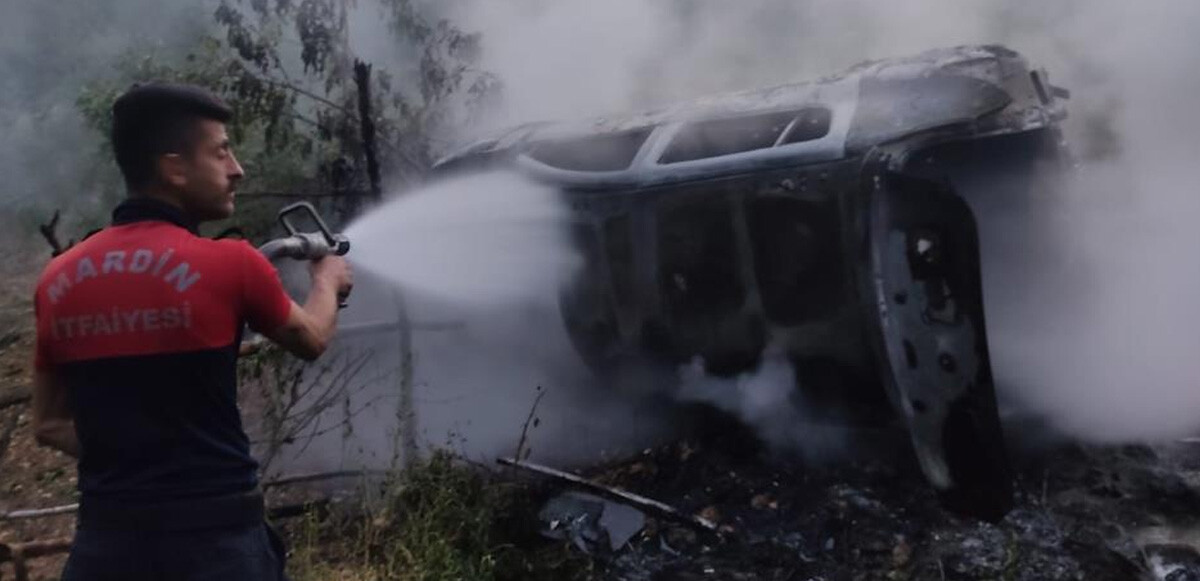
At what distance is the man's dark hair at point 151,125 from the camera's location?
84.5 inches

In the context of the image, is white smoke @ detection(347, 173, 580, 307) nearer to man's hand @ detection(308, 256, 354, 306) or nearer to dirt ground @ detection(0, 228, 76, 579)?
dirt ground @ detection(0, 228, 76, 579)

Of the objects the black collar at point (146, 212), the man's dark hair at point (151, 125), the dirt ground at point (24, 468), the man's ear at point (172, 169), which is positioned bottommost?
the dirt ground at point (24, 468)

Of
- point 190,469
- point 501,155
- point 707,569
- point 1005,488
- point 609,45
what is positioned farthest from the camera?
point 609,45

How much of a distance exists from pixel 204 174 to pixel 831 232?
2.73m

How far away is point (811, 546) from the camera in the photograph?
435cm

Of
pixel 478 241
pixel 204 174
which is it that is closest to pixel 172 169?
pixel 204 174

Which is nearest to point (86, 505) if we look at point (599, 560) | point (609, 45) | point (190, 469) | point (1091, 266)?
point (190, 469)

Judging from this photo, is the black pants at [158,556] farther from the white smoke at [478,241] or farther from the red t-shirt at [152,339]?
the white smoke at [478,241]

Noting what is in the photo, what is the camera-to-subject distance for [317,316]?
89.7 inches

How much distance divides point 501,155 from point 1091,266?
117 inches

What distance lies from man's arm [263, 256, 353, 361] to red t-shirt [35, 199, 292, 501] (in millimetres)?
40

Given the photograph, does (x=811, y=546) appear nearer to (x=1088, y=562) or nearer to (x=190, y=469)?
(x=1088, y=562)

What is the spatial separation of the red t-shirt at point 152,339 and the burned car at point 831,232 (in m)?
2.53

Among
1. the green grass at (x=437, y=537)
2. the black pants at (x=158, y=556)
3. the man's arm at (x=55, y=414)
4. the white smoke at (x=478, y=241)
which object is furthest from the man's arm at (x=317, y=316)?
the white smoke at (x=478, y=241)
